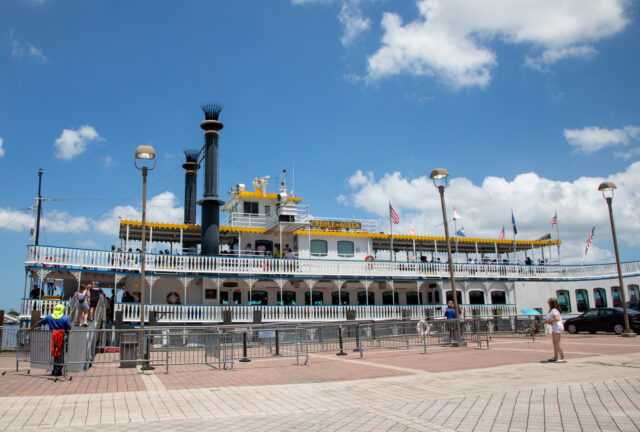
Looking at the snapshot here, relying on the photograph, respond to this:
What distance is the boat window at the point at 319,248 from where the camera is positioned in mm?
29484

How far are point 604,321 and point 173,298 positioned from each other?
841 inches

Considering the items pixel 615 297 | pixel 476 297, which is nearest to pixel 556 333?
pixel 476 297

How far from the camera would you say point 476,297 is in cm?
3334

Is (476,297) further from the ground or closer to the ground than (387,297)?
closer to the ground

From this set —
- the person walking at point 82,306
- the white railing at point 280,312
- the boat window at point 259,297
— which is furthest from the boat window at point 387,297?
the person walking at point 82,306

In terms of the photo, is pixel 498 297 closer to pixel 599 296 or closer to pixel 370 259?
pixel 599 296

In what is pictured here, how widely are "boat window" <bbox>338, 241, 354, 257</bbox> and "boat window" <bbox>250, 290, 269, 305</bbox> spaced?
5.51m

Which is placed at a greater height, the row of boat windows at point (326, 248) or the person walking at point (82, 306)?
the row of boat windows at point (326, 248)

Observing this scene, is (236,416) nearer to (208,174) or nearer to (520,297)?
(208,174)

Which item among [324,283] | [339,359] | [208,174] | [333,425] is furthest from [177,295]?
[333,425]

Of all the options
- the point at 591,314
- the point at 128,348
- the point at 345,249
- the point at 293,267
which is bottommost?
the point at 128,348

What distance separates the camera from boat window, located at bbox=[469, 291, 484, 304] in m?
33.2

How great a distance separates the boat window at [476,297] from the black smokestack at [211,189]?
17945 millimetres

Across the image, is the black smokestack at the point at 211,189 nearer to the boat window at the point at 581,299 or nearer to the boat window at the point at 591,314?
the boat window at the point at 591,314
